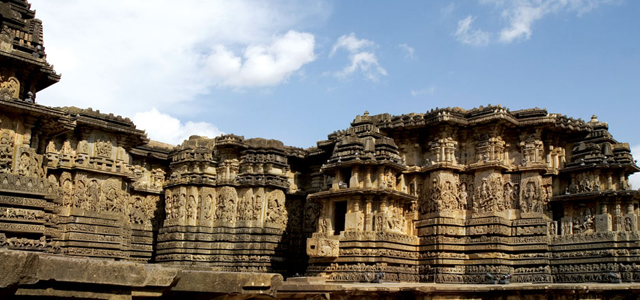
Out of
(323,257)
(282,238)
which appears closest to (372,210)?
(323,257)

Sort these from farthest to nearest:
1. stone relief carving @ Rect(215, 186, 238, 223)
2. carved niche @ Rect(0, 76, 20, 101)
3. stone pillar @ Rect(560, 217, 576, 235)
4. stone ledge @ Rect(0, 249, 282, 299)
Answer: stone relief carving @ Rect(215, 186, 238, 223) → stone pillar @ Rect(560, 217, 576, 235) → carved niche @ Rect(0, 76, 20, 101) → stone ledge @ Rect(0, 249, 282, 299)

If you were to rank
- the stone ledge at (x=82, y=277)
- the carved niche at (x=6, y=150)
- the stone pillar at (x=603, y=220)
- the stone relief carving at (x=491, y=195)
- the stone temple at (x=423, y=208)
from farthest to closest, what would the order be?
the stone relief carving at (x=491, y=195) → the stone pillar at (x=603, y=220) → the stone temple at (x=423, y=208) → the carved niche at (x=6, y=150) → the stone ledge at (x=82, y=277)

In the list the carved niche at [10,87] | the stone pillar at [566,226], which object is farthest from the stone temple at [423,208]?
the carved niche at [10,87]

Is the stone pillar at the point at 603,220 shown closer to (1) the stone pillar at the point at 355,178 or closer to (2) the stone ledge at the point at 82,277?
(1) the stone pillar at the point at 355,178

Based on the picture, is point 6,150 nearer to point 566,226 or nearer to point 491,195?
point 491,195

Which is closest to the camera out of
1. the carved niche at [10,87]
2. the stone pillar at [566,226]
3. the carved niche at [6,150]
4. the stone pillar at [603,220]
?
the carved niche at [6,150]

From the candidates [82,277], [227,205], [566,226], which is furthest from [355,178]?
[82,277]

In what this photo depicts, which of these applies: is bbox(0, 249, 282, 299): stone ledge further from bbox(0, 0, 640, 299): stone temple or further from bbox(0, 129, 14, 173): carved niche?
bbox(0, 0, 640, 299): stone temple

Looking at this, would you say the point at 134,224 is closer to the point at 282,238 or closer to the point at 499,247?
the point at 282,238

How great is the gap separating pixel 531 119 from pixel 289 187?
13.1 meters

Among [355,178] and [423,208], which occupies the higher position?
[355,178]

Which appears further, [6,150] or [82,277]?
[6,150]

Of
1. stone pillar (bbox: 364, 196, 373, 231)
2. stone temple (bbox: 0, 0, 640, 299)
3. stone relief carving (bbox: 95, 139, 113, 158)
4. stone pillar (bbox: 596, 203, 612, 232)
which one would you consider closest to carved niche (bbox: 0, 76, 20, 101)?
stone temple (bbox: 0, 0, 640, 299)

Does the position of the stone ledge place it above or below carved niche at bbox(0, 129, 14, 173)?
below
